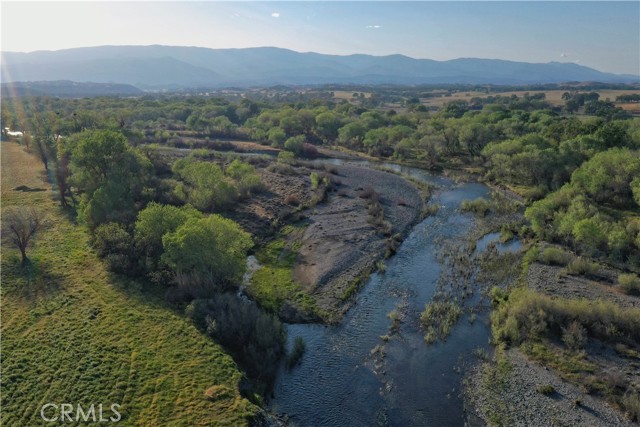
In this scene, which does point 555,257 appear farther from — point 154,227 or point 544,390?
point 154,227

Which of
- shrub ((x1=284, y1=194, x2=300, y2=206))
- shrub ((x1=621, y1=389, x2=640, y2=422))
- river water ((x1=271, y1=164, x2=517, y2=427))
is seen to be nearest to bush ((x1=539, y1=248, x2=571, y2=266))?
river water ((x1=271, y1=164, x2=517, y2=427))

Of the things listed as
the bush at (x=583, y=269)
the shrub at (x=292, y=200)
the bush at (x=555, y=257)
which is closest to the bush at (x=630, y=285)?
the bush at (x=583, y=269)

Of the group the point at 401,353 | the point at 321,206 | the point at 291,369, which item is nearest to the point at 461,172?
the point at 321,206

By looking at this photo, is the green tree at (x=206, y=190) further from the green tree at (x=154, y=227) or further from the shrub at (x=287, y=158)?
the shrub at (x=287, y=158)

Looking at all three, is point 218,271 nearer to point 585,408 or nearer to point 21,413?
point 21,413

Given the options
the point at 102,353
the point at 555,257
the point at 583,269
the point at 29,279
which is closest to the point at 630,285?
the point at 583,269
